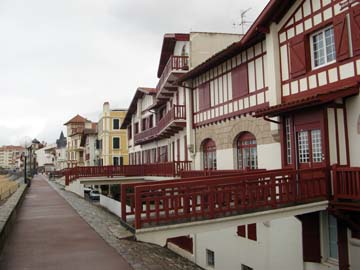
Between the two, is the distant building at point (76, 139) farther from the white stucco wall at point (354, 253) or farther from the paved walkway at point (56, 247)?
the white stucco wall at point (354, 253)

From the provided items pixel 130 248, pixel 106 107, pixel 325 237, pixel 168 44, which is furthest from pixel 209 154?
pixel 106 107

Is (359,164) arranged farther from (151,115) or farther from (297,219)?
(151,115)

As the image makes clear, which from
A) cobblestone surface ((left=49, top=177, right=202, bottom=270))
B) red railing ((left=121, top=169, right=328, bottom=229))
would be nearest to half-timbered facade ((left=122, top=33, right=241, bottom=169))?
cobblestone surface ((left=49, top=177, right=202, bottom=270))

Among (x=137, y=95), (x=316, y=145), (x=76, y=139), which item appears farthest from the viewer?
(x=76, y=139)

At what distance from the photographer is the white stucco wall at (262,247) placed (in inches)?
474

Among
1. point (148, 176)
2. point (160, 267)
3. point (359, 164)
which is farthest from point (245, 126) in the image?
point (148, 176)

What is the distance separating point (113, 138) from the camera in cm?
5134

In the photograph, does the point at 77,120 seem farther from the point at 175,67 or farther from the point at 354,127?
the point at 354,127

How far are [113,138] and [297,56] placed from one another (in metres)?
41.3

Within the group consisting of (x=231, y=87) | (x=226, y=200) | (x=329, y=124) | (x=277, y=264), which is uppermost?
(x=231, y=87)

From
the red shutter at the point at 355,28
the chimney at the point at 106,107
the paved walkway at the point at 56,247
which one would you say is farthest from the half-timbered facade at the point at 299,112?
the chimney at the point at 106,107

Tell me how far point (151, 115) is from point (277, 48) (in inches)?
764

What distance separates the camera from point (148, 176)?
25906 mm

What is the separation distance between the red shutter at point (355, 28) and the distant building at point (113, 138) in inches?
1673
